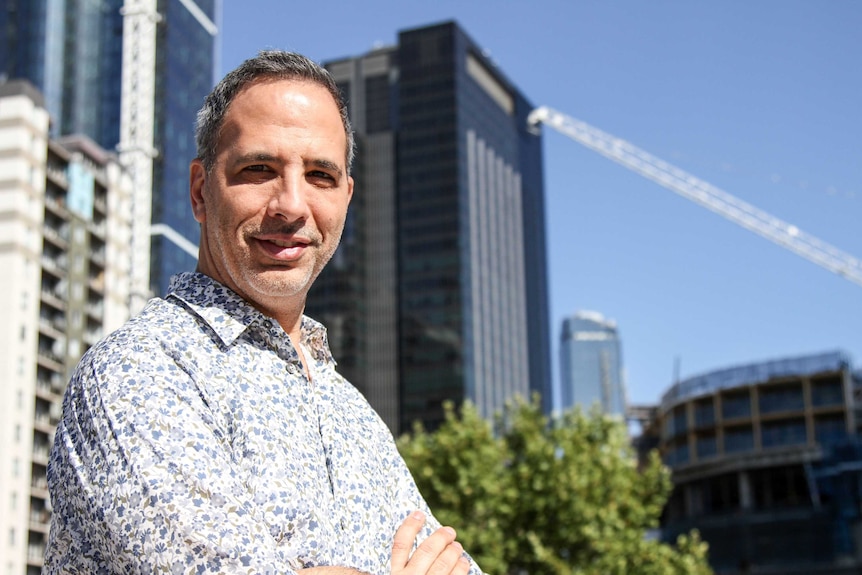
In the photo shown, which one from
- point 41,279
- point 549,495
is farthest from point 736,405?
point 549,495

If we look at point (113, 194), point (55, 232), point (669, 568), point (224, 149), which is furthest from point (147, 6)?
point (224, 149)

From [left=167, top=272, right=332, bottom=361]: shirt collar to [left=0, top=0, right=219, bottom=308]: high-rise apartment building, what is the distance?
92891 millimetres

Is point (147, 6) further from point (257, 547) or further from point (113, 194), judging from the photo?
point (257, 547)

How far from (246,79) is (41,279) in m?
79.0

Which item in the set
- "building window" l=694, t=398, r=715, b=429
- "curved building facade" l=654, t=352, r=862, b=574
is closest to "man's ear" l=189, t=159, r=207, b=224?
"curved building facade" l=654, t=352, r=862, b=574

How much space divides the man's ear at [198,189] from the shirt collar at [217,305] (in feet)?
0.57

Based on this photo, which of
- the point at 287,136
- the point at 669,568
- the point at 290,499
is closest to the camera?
the point at 290,499

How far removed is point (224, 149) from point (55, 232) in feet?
266

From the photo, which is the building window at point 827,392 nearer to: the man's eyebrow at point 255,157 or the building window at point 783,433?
the building window at point 783,433

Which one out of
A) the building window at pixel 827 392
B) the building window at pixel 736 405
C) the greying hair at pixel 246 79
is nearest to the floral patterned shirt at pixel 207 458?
the greying hair at pixel 246 79

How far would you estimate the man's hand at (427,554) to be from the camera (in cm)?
263

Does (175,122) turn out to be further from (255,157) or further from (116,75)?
(255,157)

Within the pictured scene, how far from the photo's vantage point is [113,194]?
85812 millimetres

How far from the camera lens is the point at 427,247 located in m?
135
